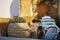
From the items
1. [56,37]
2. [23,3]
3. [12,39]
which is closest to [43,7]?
[23,3]

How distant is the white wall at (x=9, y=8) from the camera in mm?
2344

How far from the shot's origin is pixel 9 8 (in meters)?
2.36

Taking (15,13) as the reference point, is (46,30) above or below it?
below

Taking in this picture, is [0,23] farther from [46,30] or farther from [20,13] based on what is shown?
[46,30]

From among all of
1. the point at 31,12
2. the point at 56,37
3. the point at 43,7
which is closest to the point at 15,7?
the point at 31,12

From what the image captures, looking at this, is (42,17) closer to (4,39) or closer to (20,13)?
(20,13)

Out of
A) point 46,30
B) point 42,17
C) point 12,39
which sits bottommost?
point 12,39

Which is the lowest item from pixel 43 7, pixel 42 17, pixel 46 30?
pixel 46 30

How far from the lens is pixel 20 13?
2.34 m

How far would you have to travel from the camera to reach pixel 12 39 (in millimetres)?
2371

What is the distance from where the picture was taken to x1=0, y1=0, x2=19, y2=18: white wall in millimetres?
2344

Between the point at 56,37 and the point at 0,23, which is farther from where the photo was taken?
the point at 0,23

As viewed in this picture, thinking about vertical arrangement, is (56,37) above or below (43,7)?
below

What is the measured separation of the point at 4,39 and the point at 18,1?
0.61 metres
